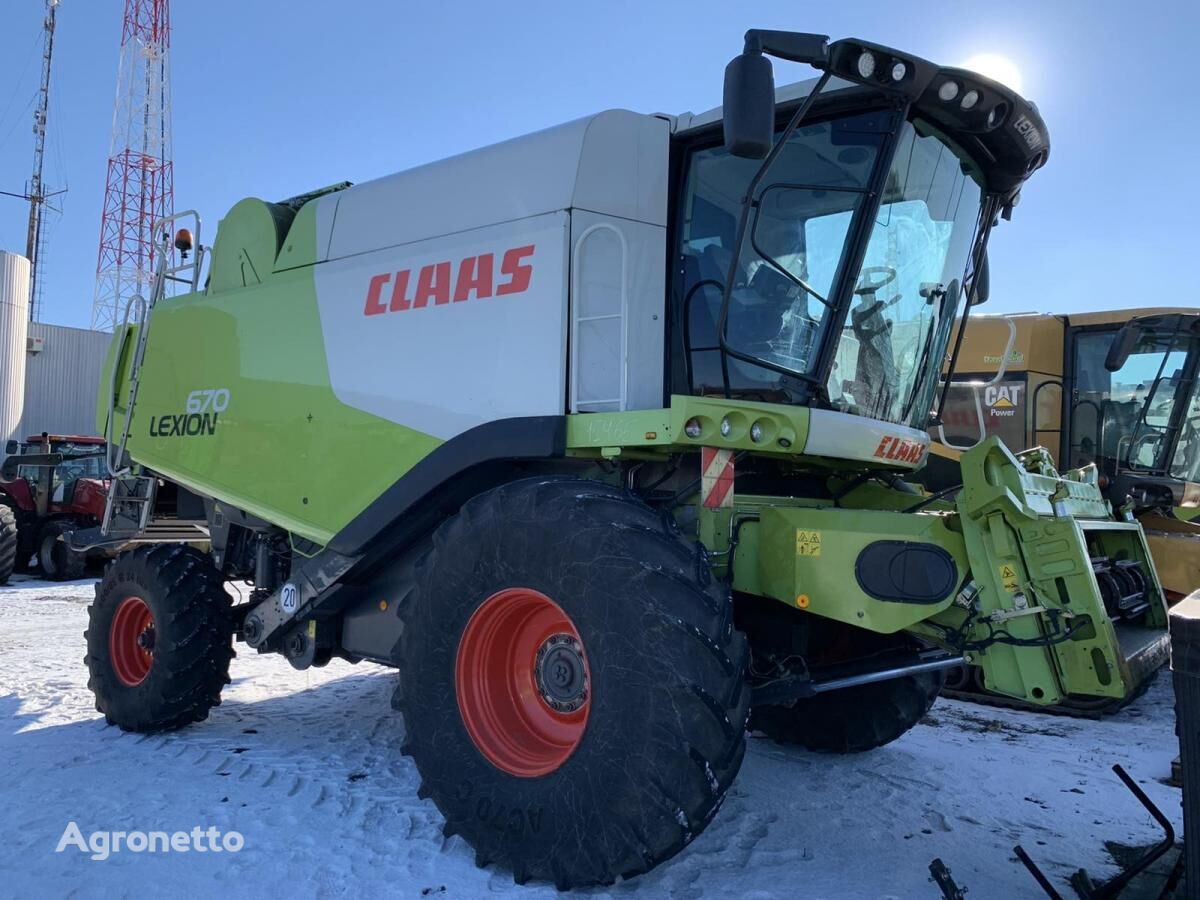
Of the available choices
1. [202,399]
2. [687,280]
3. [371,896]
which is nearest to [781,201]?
[687,280]

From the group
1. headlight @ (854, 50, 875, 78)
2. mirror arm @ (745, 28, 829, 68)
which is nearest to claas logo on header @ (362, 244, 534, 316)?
mirror arm @ (745, 28, 829, 68)

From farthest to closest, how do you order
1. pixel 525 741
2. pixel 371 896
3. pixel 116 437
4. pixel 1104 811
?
1. pixel 116 437
2. pixel 1104 811
3. pixel 525 741
4. pixel 371 896

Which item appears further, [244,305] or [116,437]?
[116,437]

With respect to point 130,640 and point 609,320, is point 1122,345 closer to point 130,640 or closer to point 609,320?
point 609,320

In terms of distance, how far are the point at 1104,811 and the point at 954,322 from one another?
2.28 metres

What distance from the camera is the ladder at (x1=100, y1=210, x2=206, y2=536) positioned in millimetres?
5715

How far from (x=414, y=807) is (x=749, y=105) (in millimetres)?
2996

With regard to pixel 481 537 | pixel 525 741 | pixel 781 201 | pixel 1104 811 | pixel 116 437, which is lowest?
pixel 1104 811

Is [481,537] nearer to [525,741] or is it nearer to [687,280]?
[525,741]

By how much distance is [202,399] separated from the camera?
5320 mm

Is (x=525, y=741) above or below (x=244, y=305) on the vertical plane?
below

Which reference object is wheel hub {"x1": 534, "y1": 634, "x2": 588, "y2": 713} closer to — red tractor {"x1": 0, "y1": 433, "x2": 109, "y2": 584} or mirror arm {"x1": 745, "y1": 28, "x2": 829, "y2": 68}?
mirror arm {"x1": 745, "y1": 28, "x2": 829, "y2": 68}

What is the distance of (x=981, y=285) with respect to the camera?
4477 millimetres

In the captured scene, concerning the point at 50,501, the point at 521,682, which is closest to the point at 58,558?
the point at 50,501
